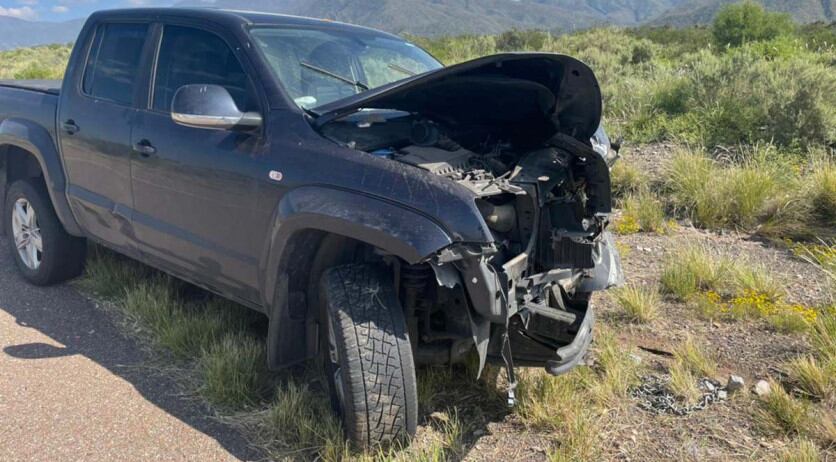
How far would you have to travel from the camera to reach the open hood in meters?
2.92

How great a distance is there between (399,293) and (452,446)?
749 mm

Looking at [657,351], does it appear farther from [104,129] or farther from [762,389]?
[104,129]

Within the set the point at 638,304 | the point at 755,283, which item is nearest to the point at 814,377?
the point at 638,304

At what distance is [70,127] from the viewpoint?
14.4ft

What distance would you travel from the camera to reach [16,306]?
4.66 m

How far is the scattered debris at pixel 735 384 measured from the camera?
3.45m

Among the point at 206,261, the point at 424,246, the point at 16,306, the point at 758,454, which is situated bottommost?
the point at 16,306

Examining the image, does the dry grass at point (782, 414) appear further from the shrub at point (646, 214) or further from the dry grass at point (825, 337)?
the shrub at point (646, 214)

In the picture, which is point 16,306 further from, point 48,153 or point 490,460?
point 490,460

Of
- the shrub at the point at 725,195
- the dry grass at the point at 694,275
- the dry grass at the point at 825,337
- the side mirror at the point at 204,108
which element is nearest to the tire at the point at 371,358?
the side mirror at the point at 204,108

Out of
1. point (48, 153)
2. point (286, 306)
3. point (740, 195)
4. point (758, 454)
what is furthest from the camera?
Result: point (740, 195)

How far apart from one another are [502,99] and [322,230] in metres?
1.13

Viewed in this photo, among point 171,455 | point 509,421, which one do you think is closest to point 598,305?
point 509,421

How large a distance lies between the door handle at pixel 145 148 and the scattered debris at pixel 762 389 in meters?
3.53
